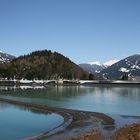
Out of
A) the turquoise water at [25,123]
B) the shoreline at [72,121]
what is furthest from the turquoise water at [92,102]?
the turquoise water at [25,123]

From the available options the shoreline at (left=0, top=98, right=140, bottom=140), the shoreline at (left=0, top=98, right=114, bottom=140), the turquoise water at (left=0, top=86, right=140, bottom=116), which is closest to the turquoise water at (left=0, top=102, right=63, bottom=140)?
the shoreline at (left=0, top=98, right=114, bottom=140)

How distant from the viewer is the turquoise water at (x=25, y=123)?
1955 inches

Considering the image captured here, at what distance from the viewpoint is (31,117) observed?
69000mm

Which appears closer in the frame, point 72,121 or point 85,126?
point 85,126

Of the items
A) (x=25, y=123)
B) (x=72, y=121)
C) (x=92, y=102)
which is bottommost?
(x=25, y=123)

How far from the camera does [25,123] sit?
60.6m

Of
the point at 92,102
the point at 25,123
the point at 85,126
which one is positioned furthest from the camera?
the point at 92,102

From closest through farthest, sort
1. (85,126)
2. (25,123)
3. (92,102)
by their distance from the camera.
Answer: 1. (85,126)
2. (25,123)
3. (92,102)

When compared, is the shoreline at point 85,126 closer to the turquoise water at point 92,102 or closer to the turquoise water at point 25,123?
the turquoise water at point 25,123

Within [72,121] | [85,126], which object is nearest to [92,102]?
[72,121]

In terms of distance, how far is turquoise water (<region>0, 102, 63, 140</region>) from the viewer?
163 ft

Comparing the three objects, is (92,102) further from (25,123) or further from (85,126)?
(85,126)

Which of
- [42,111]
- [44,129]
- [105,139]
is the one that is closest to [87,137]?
[105,139]

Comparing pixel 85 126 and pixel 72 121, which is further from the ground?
pixel 72 121
